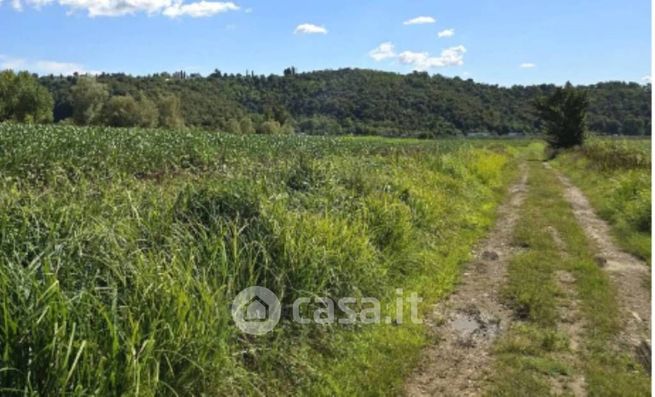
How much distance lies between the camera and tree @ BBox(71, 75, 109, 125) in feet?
A: 201

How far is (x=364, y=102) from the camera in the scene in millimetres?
103312

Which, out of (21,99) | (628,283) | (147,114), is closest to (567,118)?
(628,283)

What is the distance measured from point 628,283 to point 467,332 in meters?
2.97

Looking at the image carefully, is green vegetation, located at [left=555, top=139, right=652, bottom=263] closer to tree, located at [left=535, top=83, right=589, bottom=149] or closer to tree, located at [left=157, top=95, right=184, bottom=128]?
tree, located at [left=535, top=83, right=589, bottom=149]

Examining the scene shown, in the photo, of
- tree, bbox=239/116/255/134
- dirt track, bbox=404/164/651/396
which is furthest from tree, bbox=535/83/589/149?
dirt track, bbox=404/164/651/396

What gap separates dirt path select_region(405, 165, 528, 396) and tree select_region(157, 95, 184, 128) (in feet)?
201

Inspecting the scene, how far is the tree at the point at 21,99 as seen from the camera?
57.3m

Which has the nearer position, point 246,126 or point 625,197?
point 625,197

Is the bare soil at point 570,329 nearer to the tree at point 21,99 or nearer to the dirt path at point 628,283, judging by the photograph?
the dirt path at point 628,283

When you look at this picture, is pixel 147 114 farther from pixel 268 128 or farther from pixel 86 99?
pixel 268 128

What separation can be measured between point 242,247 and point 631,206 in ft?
31.0

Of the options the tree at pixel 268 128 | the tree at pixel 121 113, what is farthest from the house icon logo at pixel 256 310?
the tree at pixel 268 128

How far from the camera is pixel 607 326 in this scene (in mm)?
5262

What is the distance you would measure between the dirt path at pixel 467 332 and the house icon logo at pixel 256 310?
1217 mm
